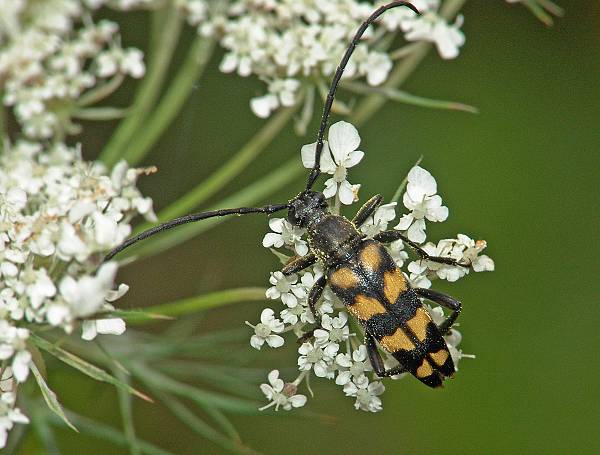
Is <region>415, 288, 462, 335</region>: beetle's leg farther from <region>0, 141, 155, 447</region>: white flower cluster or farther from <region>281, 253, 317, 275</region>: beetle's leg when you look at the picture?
<region>0, 141, 155, 447</region>: white flower cluster

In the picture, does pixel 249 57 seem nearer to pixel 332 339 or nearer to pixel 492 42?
pixel 332 339

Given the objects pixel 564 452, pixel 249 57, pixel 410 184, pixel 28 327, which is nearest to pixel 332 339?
pixel 410 184

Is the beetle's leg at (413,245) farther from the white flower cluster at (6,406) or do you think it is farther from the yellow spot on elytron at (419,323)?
the white flower cluster at (6,406)

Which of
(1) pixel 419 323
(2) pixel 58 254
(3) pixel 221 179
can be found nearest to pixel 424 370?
(1) pixel 419 323

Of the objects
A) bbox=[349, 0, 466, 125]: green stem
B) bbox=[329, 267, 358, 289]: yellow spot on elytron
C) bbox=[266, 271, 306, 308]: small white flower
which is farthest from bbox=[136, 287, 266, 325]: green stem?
bbox=[349, 0, 466, 125]: green stem

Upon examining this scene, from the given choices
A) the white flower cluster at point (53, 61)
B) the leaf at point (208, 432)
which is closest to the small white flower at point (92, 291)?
the leaf at point (208, 432)

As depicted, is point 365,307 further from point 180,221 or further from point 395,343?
point 180,221

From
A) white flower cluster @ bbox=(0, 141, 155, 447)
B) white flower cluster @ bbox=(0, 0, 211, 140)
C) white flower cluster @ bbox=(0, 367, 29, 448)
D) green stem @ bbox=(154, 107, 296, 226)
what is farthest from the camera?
white flower cluster @ bbox=(0, 0, 211, 140)
